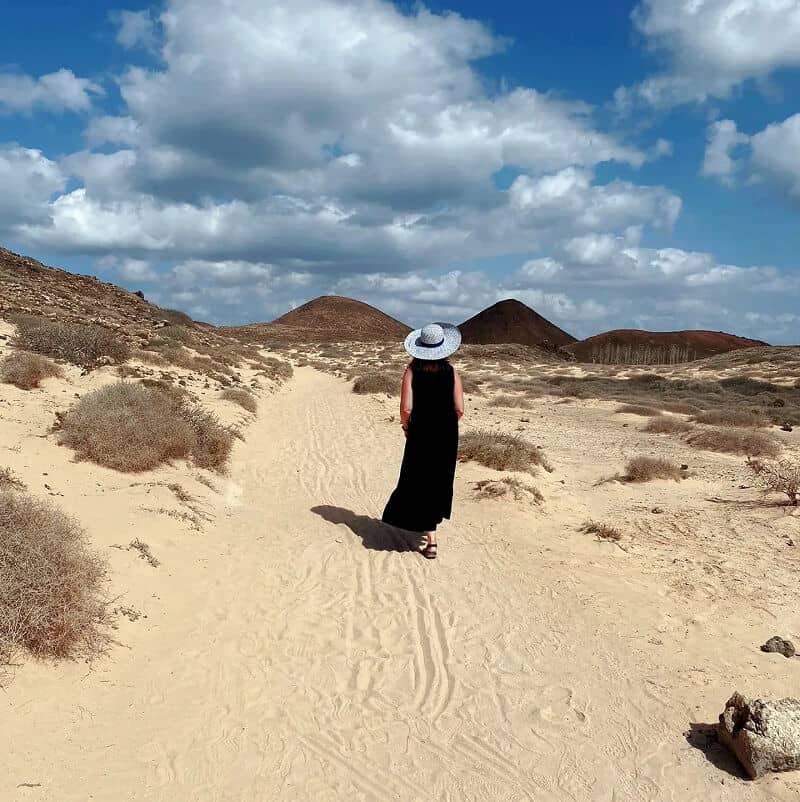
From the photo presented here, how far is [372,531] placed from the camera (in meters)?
7.08

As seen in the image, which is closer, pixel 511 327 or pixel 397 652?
pixel 397 652

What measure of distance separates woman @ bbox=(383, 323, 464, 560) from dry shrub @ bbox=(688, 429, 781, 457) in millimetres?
8256

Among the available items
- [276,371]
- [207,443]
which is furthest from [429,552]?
[276,371]

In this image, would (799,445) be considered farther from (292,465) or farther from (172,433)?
(172,433)

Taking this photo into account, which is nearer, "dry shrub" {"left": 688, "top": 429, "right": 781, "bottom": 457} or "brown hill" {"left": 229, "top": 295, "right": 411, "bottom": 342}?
"dry shrub" {"left": 688, "top": 429, "right": 781, "bottom": 457}

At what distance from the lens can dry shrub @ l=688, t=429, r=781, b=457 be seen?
38.7 ft

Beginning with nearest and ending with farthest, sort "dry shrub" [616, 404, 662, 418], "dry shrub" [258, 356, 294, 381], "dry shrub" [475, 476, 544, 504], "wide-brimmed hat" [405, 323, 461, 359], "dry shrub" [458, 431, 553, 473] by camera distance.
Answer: "wide-brimmed hat" [405, 323, 461, 359] < "dry shrub" [475, 476, 544, 504] < "dry shrub" [458, 431, 553, 473] < "dry shrub" [616, 404, 662, 418] < "dry shrub" [258, 356, 294, 381]

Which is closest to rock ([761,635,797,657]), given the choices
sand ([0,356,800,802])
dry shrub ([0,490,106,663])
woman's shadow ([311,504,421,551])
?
sand ([0,356,800,802])

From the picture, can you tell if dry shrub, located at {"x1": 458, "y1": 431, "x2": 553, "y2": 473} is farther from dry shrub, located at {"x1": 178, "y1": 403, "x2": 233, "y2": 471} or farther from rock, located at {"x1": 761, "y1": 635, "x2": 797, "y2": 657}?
rock, located at {"x1": 761, "y1": 635, "x2": 797, "y2": 657}

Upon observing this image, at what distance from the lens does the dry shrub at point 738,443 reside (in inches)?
464

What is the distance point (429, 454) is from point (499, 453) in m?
4.09

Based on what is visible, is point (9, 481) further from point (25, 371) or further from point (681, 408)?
point (681, 408)

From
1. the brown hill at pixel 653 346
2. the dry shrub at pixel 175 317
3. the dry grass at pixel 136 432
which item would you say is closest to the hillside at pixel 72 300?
the dry shrub at pixel 175 317

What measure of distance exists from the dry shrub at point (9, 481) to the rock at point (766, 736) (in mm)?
5990
